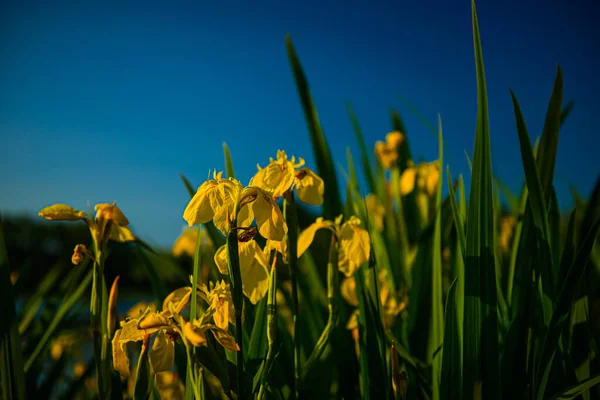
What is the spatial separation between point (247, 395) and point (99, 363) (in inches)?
8.8

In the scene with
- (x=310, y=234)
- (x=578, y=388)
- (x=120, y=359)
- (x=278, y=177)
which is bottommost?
(x=578, y=388)

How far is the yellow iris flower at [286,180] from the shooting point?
2.04ft

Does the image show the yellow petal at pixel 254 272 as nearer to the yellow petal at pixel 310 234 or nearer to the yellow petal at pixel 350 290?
the yellow petal at pixel 310 234

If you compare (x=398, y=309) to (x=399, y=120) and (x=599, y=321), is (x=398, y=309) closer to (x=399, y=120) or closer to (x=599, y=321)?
(x=599, y=321)

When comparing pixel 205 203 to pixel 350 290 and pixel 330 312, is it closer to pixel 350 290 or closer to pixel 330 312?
pixel 330 312

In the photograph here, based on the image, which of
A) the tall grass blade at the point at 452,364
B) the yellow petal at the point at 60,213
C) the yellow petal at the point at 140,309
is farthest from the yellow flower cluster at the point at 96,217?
the tall grass blade at the point at 452,364

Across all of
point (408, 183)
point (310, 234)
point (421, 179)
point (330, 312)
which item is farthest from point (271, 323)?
point (421, 179)

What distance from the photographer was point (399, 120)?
2.14 m

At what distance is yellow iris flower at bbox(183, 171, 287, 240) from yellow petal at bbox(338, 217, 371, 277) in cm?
26

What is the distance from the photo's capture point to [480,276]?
58 cm

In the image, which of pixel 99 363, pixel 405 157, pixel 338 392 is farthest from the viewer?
Result: pixel 405 157

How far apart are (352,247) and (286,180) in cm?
18

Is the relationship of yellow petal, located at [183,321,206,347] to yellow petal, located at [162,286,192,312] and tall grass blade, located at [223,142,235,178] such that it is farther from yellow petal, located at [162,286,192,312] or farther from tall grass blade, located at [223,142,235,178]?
tall grass blade, located at [223,142,235,178]

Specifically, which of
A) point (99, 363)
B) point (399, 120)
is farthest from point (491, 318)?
point (399, 120)
